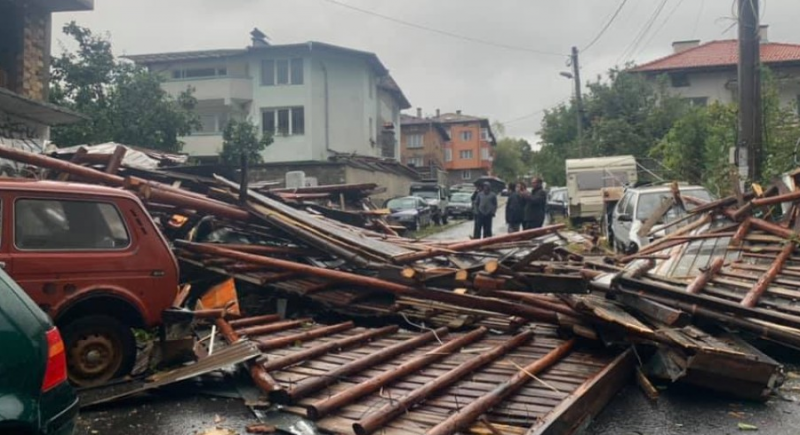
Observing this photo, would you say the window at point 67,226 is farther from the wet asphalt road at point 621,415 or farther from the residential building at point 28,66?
the residential building at point 28,66

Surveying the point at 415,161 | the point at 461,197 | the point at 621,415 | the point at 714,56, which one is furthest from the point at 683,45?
the point at 621,415

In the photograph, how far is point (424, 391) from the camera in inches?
193

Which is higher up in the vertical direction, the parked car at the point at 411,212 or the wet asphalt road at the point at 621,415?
the parked car at the point at 411,212

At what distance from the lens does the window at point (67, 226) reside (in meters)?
5.34

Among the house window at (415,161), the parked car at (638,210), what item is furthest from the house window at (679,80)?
the house window at (415,161)

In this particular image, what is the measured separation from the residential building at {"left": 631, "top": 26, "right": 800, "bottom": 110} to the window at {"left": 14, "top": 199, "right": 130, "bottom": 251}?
35.9 meters

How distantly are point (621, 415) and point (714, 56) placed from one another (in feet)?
130

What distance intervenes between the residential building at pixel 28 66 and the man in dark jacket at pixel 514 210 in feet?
34.4

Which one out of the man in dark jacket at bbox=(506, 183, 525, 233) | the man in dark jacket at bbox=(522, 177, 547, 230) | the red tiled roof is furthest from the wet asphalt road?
the red tiled roof

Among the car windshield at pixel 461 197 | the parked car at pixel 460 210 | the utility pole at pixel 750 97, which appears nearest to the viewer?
the utility pole at pixel 750 97

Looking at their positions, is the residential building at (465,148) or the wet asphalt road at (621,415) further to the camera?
the residential building at (465,148)

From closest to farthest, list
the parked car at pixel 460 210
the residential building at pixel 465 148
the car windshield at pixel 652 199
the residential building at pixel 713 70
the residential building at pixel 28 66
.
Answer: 1. the car windshield at pixel 652 199
2. the residential building at pixel 28 66
3. the parked car at pixel 460 210
4. the residential building at pixel 713 70
5. the residential building at pixel 465 148

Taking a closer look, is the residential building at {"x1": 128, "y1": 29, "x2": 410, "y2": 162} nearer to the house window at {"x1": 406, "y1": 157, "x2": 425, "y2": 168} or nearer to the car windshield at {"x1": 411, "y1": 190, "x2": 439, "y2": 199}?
the car windshield at {"x1": 411, "y1": 190, "x2": 439, "y2": 199}

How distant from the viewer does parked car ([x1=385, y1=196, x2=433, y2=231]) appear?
24.0 meters
